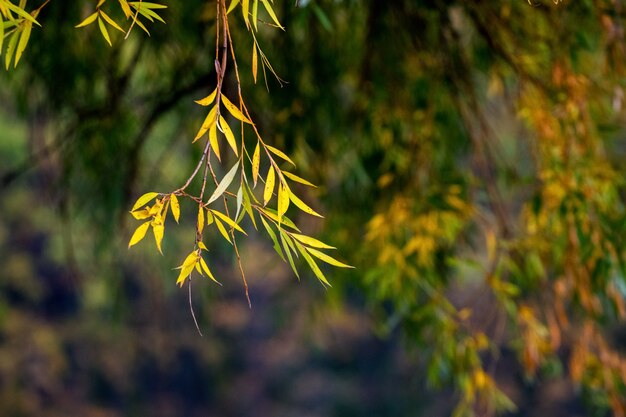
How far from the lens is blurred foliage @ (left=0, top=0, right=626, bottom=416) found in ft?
4.50

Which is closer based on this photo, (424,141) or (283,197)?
(283,197)

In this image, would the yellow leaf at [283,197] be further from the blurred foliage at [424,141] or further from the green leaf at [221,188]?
the blurred foliage at [424,141]

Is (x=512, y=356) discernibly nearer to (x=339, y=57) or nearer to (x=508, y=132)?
(x=508, y=132)

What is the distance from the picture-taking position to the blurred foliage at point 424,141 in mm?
1371

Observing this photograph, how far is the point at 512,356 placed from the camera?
217 inches

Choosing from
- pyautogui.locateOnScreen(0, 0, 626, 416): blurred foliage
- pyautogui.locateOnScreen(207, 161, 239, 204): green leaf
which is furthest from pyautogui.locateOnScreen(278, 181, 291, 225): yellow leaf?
pyautogui.locateOnScreen(0, 0, 626, 416): blurred foliage

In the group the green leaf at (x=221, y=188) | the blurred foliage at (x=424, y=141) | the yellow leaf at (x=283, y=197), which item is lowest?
the blurred foliage at (x=424, y=141)

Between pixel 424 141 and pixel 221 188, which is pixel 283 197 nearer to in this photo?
pixel 221 188

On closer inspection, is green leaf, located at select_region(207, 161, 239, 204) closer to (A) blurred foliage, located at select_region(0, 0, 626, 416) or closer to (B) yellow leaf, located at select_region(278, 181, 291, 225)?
(B) yellow leaf, located at select_region(278, 181, 291, 225)

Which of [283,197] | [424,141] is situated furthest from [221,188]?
[424,141]

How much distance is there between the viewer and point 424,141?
1594 millimetres

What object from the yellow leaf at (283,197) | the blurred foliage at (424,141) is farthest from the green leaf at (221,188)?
the blurred foliage at (424,141)

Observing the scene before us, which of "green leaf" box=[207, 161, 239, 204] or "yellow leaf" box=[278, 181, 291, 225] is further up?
"green leaf" box=[207, 161, 239, 204]

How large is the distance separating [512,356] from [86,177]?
4.22 metres
